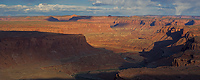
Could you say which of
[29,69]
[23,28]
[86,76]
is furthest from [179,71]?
[23,28]

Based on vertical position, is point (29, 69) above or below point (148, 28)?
below

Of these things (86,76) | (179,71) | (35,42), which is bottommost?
(86,76)

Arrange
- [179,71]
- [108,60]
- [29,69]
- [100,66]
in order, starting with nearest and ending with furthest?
[179,71], [29,69], [100,66], [108,60]

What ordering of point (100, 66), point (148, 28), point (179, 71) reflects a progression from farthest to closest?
point (148, 28) < point (100, 66) < point (179, 71)

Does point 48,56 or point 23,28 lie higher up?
point 23,28

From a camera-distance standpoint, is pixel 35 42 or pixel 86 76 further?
pixel 35 42

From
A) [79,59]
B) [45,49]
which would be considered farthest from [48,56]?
[79,59]

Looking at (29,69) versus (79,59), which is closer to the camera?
(29,69)

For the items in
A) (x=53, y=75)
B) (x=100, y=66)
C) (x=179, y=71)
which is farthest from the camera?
(x=100, y=66)

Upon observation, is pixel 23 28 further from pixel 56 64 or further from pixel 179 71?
pixel 179 71

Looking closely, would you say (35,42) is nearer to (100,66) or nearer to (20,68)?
(20,68)
